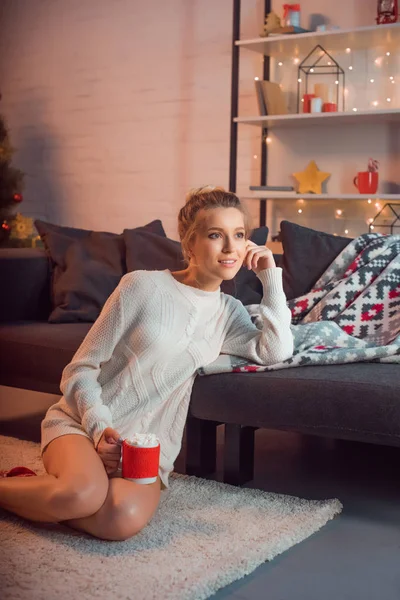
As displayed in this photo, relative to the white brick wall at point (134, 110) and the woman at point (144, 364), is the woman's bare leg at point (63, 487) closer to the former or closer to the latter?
the woman at point (144, 364)

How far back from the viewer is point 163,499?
2324 mm

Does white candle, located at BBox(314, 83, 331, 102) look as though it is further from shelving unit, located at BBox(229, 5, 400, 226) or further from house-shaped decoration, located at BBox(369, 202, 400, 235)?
house-shaped decoration, located at BBox(369, 202, 400, 235)

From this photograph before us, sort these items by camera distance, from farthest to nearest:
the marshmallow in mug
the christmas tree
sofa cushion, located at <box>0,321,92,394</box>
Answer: the christmas tree < sofa cushion, located at <box>0,321,92,394</box> < the marshmallow in mug

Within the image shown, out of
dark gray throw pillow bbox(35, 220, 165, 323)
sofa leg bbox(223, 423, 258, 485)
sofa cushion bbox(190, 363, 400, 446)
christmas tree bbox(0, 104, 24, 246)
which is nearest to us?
sofa cushion bbox(190, 363, 400, 446)

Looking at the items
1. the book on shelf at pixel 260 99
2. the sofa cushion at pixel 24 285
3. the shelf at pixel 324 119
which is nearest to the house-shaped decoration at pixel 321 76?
the shelf at pixel 324 119

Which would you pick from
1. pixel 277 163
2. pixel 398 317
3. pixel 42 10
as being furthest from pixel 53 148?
pixel 398 317

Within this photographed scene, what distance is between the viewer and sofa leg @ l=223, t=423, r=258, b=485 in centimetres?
249

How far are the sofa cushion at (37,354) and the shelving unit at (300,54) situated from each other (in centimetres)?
189

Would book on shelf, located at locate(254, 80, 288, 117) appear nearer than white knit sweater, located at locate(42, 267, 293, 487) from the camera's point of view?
No

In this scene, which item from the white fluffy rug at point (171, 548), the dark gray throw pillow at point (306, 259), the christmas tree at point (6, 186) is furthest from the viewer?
the christmas tree at point (6, 186)

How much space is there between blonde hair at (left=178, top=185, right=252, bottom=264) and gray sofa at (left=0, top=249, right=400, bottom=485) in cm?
41

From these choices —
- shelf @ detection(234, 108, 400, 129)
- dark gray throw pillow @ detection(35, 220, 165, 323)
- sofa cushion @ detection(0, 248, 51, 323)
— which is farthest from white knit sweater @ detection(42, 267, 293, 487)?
shelf @ detection(234, 108, 400, 129)

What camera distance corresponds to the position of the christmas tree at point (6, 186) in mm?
5391

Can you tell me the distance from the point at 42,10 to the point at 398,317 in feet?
13.8
